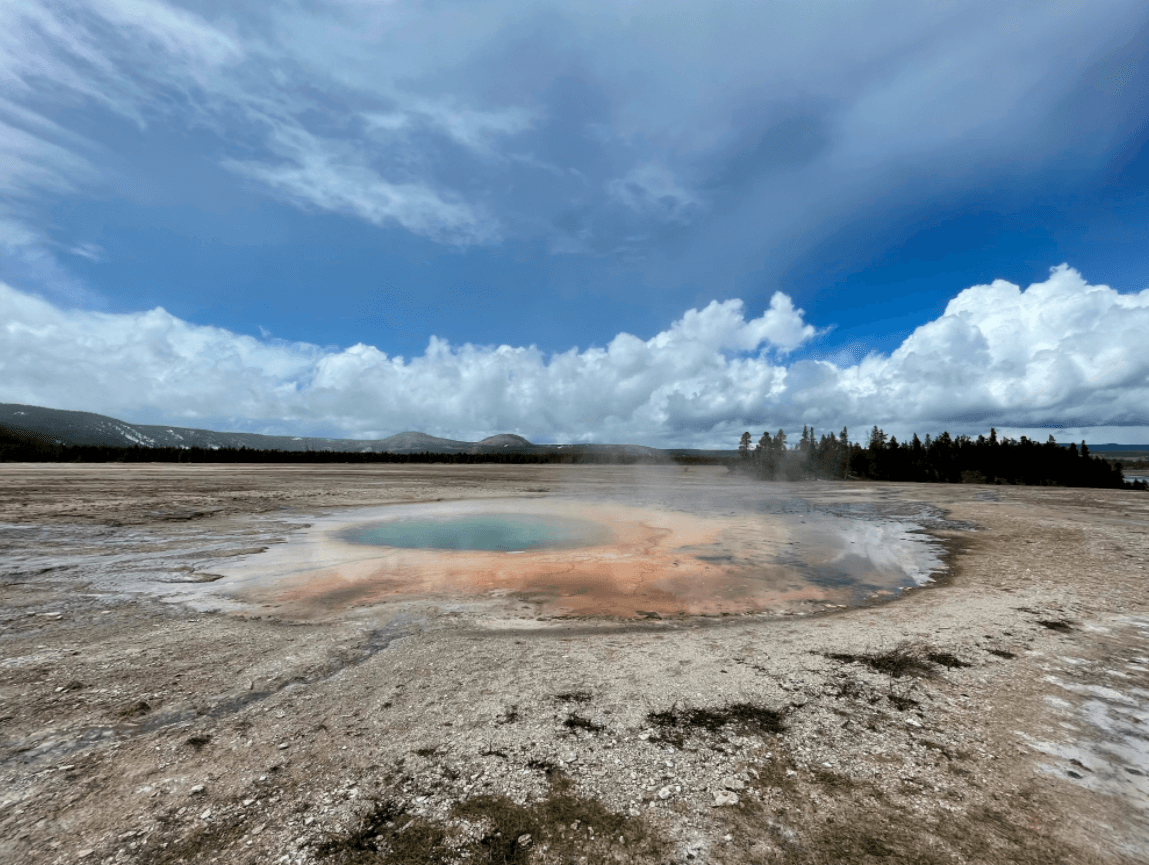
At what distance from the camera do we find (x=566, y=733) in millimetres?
4500

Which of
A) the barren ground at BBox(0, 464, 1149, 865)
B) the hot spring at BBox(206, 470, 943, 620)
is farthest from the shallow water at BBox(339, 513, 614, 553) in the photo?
the barren ground at BBox(0, 464, 1149, 865)

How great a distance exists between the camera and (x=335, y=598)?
9305mm

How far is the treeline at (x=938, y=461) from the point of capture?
68.0 metres

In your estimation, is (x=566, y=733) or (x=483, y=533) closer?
(x=566, y=733)

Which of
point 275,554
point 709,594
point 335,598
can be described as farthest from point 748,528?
point 275,554

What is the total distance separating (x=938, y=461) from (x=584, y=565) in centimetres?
8757

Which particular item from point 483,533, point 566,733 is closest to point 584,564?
point 483,533

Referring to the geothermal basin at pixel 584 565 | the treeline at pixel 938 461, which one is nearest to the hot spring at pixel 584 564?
the geothermal basin at pixel 584 565

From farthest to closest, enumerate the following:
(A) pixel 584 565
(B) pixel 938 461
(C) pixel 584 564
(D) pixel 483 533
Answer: (B) pixel 938 461, (D) pixel 483 533, (C) pixel 584 564, (A) pixel 584 565

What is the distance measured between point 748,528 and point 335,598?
50.6ft

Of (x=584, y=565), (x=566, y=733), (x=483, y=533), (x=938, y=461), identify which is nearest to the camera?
(x=566, y=733)

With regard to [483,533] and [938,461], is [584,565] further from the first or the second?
[938,461]

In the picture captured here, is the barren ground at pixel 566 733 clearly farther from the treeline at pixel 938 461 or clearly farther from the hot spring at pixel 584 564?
the treeline at pixel 938 461

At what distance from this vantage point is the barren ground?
127 inches
